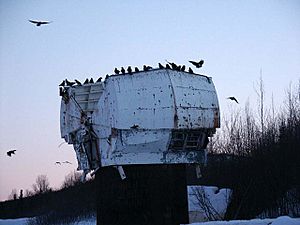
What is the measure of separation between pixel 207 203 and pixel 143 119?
7.24 metres

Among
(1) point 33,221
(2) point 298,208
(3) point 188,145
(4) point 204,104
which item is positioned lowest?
(1) point 33,221

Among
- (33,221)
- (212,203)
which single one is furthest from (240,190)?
(33,221)

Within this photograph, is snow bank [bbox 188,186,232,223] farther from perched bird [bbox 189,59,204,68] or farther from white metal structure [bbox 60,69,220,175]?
perched bird [bbox 189,59,204,68]

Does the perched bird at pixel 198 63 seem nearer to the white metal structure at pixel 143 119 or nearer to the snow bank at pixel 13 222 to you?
the white metal structure at pixel 143 119

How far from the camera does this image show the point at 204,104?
548 inches

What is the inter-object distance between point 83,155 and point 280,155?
1108cm

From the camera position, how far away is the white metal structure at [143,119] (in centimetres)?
1299

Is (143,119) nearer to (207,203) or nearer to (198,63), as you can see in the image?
(198,63)

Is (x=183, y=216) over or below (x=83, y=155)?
below

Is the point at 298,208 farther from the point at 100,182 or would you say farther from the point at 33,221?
the point at 33,221

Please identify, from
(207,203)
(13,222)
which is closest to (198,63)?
(207,203)

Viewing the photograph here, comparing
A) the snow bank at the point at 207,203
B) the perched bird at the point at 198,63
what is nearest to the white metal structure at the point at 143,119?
the perched bird at the point at 198,63

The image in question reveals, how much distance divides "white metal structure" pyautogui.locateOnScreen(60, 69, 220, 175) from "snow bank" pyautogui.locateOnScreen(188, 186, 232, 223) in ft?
14.3

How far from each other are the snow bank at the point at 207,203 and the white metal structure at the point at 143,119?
4366mm
